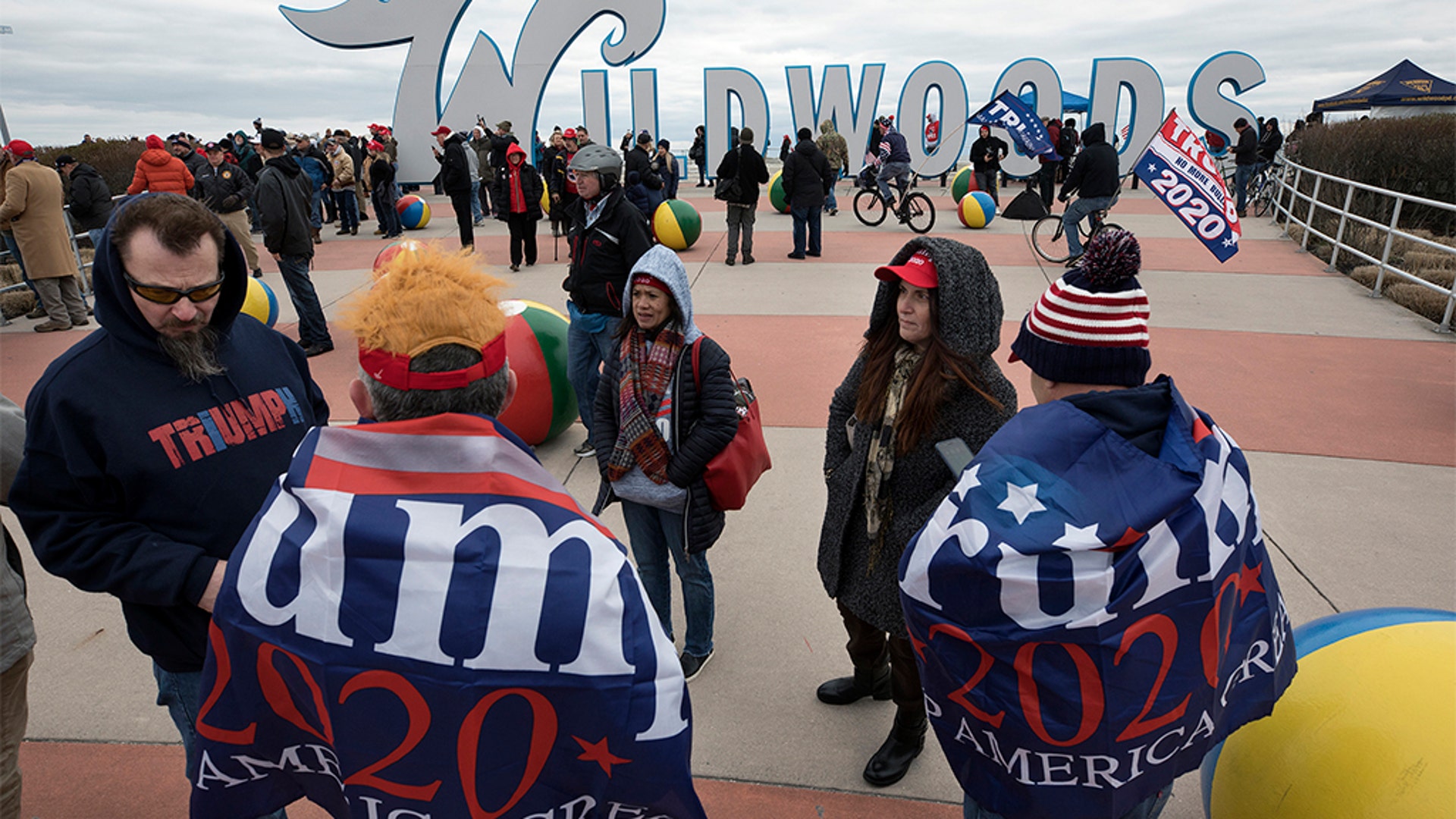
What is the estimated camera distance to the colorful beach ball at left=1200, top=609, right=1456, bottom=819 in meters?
2.01

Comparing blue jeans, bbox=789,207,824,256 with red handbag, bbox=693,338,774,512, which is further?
blue jeans, bbox=789,207,824,256

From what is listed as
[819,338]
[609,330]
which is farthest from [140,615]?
[819,338]

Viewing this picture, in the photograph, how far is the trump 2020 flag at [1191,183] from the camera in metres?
5.78

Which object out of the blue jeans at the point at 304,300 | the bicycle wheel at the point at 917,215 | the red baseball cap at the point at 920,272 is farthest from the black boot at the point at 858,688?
the bicycle wheel at the point at 917,215

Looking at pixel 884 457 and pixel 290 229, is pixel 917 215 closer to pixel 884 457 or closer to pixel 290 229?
pixel 290 229

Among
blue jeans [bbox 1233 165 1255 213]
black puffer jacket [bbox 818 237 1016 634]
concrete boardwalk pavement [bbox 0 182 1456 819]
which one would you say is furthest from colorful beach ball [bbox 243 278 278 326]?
blue jeans [bbox 1233 165 1255 213]

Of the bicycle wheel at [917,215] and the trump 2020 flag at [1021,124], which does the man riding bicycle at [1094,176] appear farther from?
the bicycle wheel at [917,215]

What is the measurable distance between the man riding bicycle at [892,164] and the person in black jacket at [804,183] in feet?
9.64

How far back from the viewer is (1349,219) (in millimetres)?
12438

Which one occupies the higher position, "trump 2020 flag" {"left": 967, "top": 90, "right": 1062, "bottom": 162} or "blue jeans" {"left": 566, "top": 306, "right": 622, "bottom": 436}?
"trump 2020 flag" {"left": 967, "top": 90, "right": 1062, "bottom": 162}

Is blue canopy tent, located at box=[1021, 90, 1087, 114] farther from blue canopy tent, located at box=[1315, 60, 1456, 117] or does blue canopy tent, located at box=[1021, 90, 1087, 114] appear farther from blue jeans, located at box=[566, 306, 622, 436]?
blue jeans, located at box=[566, 306, 622, 436]

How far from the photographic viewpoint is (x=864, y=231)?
602 inches

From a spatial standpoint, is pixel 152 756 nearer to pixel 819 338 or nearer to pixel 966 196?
pixel 819 338

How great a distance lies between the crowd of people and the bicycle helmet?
2214mm
